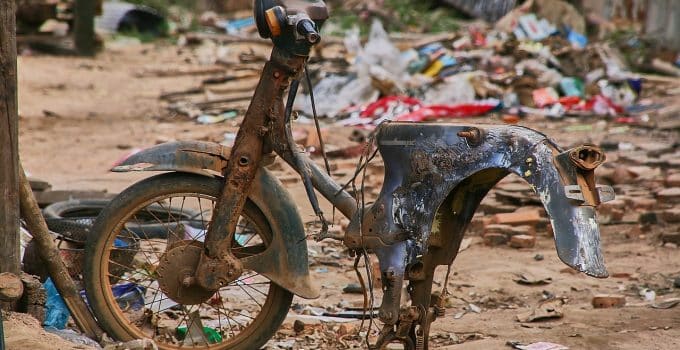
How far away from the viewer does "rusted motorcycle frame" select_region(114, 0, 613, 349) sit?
12.6 feet

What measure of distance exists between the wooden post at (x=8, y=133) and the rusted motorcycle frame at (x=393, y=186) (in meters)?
0.45

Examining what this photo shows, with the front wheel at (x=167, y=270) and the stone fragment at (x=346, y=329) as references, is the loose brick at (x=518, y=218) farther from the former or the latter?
the front wheel at (x=167, y=270)

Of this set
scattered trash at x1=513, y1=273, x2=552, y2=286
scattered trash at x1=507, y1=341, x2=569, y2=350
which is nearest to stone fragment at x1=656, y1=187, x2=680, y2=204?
scattered trash at x1=513, y1=273, x2=552, y2=286

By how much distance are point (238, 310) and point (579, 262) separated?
1971 millimetres

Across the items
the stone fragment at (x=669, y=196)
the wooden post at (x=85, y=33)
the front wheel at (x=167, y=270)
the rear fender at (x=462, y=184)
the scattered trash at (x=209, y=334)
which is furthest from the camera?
the wooden post at (x=85, y=33)

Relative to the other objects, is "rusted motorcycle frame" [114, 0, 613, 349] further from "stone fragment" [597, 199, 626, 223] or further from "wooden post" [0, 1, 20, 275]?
"stone fragment" [597, 199, 626, 223]

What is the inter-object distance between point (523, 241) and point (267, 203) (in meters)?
3.05

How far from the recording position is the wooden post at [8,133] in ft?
13.7

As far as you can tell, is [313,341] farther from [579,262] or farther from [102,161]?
[102,161]

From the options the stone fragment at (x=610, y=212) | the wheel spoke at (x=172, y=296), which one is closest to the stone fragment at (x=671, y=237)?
the stone fragment at (x=610, y=212)

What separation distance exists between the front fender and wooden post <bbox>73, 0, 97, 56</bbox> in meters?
13.6

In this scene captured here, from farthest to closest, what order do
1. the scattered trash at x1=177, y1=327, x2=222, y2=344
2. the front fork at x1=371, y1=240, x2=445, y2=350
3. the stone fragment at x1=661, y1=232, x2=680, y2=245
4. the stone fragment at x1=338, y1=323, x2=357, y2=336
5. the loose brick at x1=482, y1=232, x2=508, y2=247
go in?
the loose brick at x1=482, y1=232, x2=508, y2=247 → the stone fragment at x1=661, y1=232, x2=680, y2=245 → the stone fragment at x1=338, y1=323, x2=357, y2=336 → the scattered trash at x1=177, y1=327, x2=222, y2=344 → the front fork at x1=371, y1=240, x2=445, y2=350

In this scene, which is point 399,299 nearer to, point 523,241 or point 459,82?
point 523,241

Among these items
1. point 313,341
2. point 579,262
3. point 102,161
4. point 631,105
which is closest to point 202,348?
point 313,341
